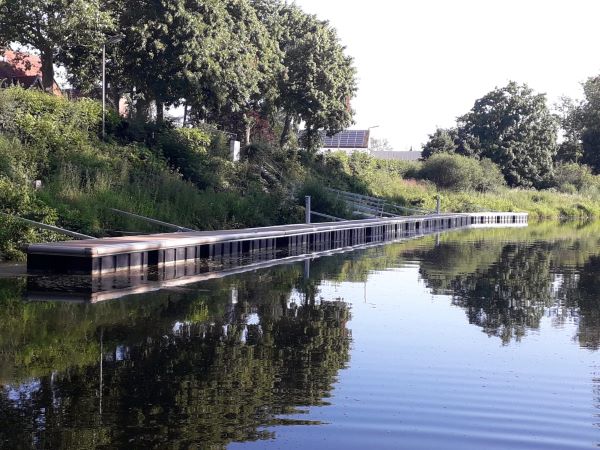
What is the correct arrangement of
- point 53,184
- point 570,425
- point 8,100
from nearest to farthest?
point 570,425 < point 53,184 < point 8,100

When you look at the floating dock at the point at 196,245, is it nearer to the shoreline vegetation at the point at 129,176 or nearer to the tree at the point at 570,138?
the shoreline vegetation at the point at 129,176

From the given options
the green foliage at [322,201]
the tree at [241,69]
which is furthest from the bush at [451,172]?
the green foliage at [322,201]

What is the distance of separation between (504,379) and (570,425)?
5.39 ft

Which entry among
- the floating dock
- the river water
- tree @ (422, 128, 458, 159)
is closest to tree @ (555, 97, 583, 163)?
tree @ (422, 128, 458, 159)

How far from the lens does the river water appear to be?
6793 millimetres

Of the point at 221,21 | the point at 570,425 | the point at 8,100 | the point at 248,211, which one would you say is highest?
the point at 221,21

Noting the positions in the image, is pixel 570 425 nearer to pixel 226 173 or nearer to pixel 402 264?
pixel 402 264

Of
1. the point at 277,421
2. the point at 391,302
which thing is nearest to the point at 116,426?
the point at 277,421

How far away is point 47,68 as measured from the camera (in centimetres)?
3362

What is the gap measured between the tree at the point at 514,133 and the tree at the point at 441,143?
39.7 inches

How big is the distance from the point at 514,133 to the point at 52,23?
169 feet

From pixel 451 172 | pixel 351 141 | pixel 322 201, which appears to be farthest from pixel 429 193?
pixel 351 141

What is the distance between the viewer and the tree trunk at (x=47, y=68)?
33.1 metres

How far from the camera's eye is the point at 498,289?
57.0ft
